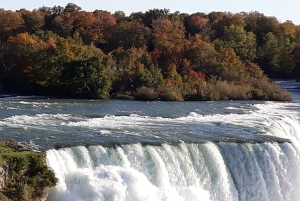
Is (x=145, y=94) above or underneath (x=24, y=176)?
above

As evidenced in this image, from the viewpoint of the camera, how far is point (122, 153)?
17.4m

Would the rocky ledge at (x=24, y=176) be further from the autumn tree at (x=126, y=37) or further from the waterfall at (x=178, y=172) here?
the autumn tree at (x=126, y=37)

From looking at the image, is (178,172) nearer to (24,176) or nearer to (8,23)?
(24,176)

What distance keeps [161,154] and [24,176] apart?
526 cm

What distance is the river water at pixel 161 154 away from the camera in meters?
15.9

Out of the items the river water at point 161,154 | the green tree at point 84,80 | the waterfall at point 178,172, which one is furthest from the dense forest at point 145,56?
the waterfall at point 178,172

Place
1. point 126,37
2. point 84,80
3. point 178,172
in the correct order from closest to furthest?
point 178,172 < point 84,80 < point 126,37

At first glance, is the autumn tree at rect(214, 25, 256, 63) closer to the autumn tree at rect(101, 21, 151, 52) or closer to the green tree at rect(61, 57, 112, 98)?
the autumn tree at rect(101, 21, 151, 52)

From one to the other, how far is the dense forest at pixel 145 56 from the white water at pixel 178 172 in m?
14.5

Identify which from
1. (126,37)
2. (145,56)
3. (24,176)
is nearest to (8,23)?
(126,37)

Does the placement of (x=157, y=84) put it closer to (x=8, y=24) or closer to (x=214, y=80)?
(x=214, y=80)

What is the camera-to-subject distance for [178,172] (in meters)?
17.9

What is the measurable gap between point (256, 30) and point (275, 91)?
23974 millimetres

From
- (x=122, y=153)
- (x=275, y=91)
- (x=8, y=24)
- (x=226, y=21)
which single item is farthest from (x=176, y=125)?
(x=226, y=21)
